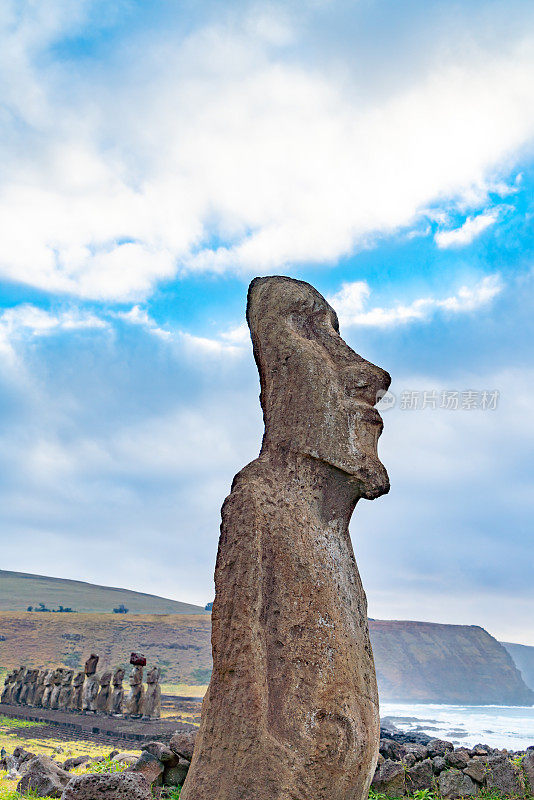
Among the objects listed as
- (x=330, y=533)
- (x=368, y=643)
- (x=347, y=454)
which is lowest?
(x=368, y=643)

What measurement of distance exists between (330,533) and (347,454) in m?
0.64

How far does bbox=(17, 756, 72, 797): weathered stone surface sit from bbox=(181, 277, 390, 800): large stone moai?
6.26 m

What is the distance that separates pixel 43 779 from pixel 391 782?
16.9 feet

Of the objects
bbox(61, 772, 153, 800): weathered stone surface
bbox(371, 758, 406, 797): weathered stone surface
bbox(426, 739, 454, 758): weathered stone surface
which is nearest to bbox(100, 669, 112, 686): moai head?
bbox(426, 739, 454, 758): weathered stone surface

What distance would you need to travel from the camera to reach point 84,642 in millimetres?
65188

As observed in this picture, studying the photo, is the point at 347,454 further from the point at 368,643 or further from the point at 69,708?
the point at 69,708

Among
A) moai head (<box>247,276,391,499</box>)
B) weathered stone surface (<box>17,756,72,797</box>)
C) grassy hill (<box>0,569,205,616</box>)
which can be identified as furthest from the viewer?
grassy hill (<box>0,569,205,616</box>)

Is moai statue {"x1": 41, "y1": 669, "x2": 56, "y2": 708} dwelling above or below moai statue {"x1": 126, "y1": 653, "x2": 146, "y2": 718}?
below

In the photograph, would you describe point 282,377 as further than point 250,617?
Yes

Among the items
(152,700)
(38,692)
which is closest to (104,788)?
(152,700)

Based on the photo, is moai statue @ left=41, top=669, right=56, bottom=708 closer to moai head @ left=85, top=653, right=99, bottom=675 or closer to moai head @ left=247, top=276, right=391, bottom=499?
moai head @ left=85, top=653, right=99, bottom=675

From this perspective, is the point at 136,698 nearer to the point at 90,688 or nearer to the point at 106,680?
the point at 106,680

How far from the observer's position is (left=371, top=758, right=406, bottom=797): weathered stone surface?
32.7 feet

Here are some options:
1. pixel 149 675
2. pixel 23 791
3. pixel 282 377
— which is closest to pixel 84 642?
pixel 149 675
